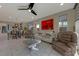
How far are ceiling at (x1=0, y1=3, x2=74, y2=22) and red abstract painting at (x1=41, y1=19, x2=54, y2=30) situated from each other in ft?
0.64

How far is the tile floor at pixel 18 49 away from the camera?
9.15 ft

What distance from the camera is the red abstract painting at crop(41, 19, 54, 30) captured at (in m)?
3.01

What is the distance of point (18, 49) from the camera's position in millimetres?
2867

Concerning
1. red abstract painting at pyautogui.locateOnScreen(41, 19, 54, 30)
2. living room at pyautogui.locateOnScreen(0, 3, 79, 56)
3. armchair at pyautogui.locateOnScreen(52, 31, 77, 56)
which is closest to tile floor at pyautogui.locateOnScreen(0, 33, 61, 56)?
living room at pyautogui.locateOnScreen(0, 3, 79, 56)

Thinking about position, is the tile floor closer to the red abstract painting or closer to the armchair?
the armchair

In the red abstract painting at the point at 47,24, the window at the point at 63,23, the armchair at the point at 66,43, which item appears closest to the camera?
the armchair at the point at 66,43

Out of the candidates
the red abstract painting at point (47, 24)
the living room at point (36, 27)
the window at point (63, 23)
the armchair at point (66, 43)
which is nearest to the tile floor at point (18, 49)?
the living room at point (36, 27)

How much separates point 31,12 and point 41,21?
0.39 m

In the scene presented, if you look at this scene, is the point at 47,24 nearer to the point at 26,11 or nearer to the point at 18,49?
the point at 26,11

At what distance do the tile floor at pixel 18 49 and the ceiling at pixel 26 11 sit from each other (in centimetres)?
55

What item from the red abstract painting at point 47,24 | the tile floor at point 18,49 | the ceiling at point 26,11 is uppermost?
the ceiling at point 26,11

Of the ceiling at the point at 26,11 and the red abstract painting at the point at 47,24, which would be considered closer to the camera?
the ceiling at the point at 26,11

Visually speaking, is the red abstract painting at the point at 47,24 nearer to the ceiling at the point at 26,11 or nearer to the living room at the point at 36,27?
the living room at the point at 36,27

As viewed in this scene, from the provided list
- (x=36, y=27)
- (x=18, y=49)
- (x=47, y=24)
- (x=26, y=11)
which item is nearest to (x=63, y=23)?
(x=47, y=24)
